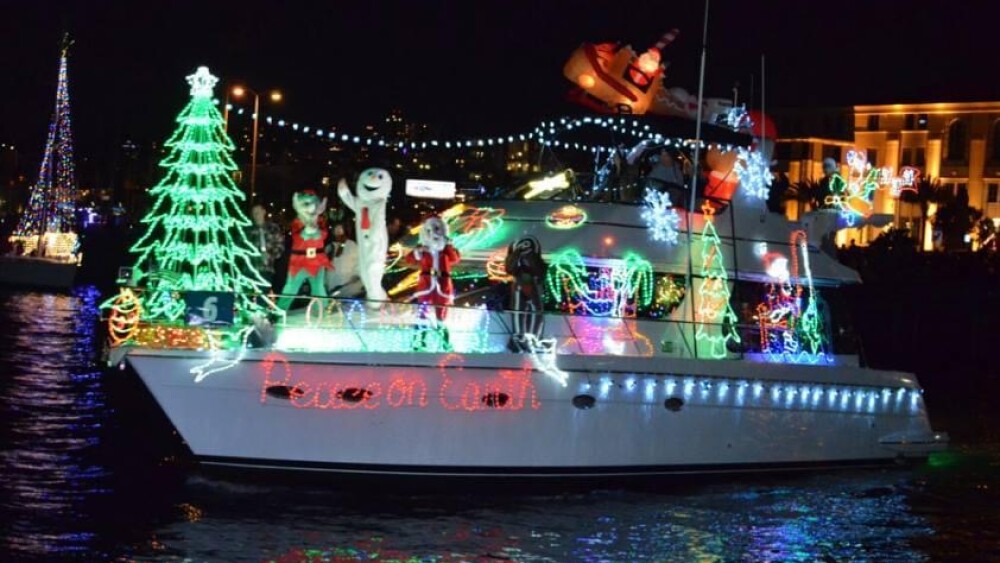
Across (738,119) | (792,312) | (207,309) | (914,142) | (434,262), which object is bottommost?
(207,309)

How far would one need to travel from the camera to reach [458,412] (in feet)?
51.1

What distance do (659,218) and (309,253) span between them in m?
4.28

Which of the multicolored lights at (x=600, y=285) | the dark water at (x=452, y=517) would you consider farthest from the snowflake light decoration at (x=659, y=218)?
the dark water at (x=452, y=517)

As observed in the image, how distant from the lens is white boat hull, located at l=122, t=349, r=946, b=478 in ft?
49.8

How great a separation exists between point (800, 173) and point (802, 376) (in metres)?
87.7

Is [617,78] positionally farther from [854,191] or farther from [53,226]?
[53,226]

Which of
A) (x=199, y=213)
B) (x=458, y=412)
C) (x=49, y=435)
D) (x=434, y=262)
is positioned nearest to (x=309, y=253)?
(x=199, y=213)

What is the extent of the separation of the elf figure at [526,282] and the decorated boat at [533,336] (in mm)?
22

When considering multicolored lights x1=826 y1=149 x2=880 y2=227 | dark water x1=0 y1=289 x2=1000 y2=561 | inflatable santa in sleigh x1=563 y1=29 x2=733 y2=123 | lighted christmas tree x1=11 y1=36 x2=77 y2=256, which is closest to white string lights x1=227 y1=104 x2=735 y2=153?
inflatable santa in sleigh x1=563 y1=29 x2=733 y2=123

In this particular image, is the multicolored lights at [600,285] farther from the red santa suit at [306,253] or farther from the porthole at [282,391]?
the porthole at [282,391]

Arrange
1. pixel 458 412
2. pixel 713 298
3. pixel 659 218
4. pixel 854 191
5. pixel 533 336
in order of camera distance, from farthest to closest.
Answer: pixel 854 191 < pixel 713 298 < pixel 659 218 < pixel 533 336 < pixel 458 412

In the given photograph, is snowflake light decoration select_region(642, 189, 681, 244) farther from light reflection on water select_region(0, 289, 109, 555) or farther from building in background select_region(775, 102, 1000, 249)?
building in background select_region(775, 102, 1000, 249)

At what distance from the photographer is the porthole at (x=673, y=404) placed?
16531 millimetres

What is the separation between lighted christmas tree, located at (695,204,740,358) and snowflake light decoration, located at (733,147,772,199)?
87 cm
